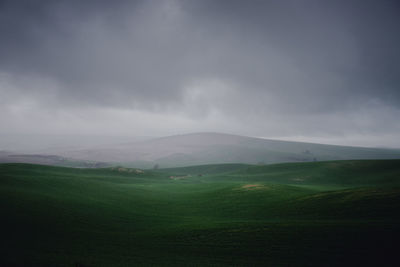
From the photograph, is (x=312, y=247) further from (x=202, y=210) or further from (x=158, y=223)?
(x=202, y=210)

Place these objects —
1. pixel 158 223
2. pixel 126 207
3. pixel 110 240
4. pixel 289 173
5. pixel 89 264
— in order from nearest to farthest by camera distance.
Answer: pixel 89 264 → pixel 110 240 → pixel 158 223 → pixel 126 207 → pixel 289 173


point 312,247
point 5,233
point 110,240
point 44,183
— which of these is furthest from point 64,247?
point 44,183

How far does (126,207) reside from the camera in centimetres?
2334

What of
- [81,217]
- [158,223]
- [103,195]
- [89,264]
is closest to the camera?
[89,264]

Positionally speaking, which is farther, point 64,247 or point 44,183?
point 44,183

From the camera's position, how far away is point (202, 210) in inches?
948

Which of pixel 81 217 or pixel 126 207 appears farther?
pixel 126 207

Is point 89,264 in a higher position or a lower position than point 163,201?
higher

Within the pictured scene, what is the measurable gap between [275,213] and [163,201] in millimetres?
15393

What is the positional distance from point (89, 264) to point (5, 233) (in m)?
6.98

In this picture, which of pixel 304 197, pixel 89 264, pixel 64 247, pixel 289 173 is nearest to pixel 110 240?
pixel 64 247

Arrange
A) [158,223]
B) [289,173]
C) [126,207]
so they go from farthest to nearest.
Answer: [289,173] → [126,207] → [158,223]

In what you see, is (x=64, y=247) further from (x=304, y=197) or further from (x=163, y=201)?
(x=304, y=197)

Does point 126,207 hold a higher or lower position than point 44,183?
lower
